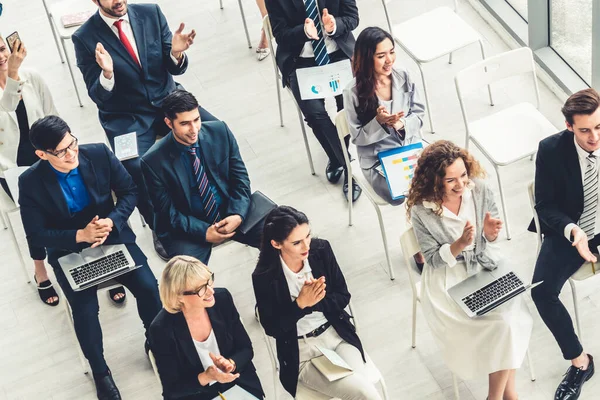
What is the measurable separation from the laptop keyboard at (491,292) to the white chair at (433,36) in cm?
198

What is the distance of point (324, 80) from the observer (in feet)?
21.7

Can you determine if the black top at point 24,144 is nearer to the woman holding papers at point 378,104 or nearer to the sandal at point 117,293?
the sandal at point 117,293

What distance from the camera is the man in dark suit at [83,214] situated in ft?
18.5

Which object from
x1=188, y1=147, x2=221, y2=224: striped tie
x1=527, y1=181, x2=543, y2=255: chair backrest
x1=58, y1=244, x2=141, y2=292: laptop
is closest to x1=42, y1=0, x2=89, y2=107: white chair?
x1=188, y1=147, x2=221, y2=224: striped tie

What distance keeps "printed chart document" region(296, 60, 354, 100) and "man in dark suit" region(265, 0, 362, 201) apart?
0.08 meters

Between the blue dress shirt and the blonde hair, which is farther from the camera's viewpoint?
the blue dress shirt

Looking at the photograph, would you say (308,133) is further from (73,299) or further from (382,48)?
(73,299)

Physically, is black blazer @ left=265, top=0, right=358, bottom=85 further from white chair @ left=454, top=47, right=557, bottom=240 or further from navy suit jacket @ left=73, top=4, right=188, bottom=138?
white chair @ left=454, top=47, right=557, bottom=240

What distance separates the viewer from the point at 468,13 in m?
7.96

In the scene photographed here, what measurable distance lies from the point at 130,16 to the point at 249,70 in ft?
5.07

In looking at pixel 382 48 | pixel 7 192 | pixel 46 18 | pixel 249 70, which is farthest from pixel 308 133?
pixel 46 18

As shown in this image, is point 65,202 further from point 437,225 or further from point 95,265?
point 437,225

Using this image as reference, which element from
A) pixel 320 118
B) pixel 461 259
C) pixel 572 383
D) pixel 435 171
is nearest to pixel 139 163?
pixel 320 118

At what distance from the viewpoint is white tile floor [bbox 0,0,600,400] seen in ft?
18.9
